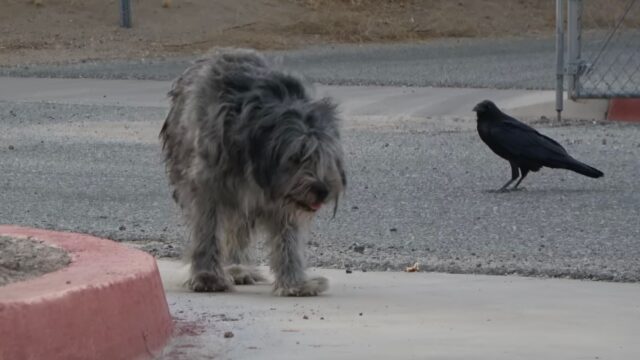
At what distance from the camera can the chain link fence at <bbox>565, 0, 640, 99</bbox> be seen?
15.1 m

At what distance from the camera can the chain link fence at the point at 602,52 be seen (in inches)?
595

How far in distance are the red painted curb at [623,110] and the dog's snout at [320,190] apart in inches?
352

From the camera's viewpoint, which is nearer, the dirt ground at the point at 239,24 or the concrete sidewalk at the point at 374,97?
the concrete sidewalk at the point at 374,97

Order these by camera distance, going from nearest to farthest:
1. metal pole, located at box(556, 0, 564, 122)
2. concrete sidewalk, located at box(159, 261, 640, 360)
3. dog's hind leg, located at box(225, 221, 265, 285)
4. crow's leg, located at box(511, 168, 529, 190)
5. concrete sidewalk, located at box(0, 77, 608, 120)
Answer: concrete sidewalk, located at box(159, 261, 640, 360) < dog's hind leg, located at box(225, 221, 265, 285) < crow's leg, located at box(511, 168, 529, 190) < metal pole, located at box(556, 0, 564, 122) < concrete sidewalk, located at box(0, 77, 608, 120)

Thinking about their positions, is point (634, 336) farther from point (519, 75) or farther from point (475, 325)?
point (519, 75)

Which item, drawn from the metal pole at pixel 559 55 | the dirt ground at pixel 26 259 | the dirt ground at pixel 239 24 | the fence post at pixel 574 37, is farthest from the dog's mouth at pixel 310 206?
the dirt ground at pixel 239 24

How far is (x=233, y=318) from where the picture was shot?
6758mm

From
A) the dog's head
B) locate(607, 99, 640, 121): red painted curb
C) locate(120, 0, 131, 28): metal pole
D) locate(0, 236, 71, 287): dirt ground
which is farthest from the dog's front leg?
locate(120, 0, 131, 28): metal pole

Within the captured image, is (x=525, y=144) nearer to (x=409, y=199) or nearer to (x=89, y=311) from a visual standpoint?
(x=409, y=199)

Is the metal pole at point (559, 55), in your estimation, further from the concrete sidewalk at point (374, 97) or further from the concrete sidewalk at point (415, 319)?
the concrete sidewalk at point (415, 319)

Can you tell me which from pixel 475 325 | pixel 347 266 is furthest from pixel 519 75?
pixel 475 325

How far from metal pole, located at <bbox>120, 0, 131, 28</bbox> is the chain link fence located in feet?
25.5

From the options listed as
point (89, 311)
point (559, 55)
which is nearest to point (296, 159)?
point (89, 311)

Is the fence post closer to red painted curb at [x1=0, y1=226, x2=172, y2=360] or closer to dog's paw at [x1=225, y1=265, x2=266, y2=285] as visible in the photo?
dog's paw at [x1=225, y1=265, x2=266, y2=285]
